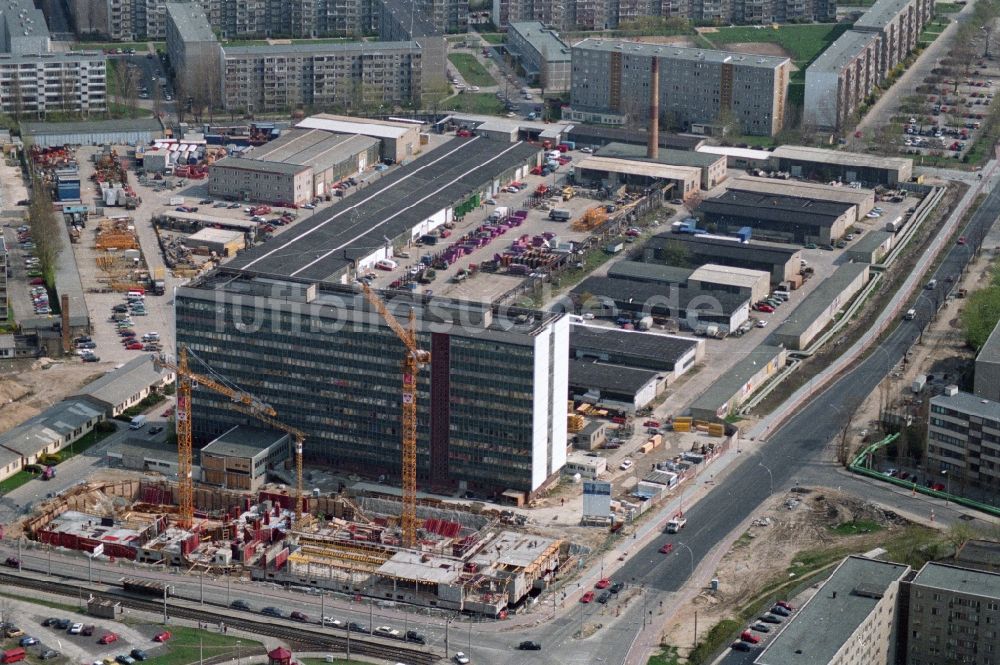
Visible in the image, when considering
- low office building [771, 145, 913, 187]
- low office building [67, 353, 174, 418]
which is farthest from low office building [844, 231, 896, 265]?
low office building [67, 353, 174, 418]

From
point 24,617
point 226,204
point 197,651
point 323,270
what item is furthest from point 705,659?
point 226,204

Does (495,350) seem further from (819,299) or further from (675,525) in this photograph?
(819,299)

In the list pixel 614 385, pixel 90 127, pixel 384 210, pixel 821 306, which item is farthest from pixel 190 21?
pixel 614 385

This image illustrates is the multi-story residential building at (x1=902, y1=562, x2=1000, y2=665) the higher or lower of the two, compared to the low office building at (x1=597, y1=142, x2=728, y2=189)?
lower

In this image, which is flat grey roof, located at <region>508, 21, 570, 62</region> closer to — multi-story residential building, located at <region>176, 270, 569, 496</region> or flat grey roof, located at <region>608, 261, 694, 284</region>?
flat grey roof, located at <region>608, 261, 694, 284</region>

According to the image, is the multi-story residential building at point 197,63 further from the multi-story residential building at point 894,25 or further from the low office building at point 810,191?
the multi-story residential building at point 894,25
